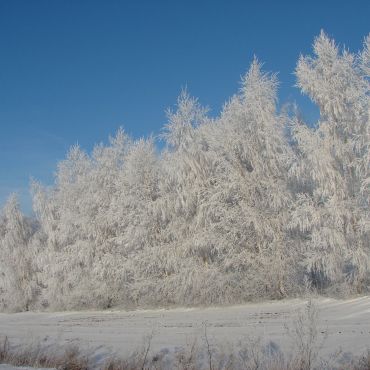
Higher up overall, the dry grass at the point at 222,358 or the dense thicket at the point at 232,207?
the dense thicket at the point at 232,207

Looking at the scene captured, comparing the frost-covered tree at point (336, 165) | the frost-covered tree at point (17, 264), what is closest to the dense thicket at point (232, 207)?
the frost-covered tree at point (336, 165)

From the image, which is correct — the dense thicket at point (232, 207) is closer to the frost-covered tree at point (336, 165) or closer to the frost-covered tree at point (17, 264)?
the frost-covered tree at point (336, 165)

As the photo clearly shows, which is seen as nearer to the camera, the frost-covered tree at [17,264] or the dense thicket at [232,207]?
the dense thicket at [232,207]

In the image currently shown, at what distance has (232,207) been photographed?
2461cm

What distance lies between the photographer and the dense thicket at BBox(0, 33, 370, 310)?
20953 millimetres

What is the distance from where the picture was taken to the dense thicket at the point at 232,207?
68.7 feet

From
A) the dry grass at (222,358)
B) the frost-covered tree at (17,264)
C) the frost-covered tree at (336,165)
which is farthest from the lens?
the frost-covered tree at (17,264)

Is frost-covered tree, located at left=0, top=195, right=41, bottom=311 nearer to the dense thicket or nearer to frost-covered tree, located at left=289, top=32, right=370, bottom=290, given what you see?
the dense thicket

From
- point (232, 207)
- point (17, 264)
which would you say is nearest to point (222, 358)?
point (232, 207)

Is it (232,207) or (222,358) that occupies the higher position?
(232,207)

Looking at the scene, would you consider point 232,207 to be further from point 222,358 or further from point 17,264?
point 17,264

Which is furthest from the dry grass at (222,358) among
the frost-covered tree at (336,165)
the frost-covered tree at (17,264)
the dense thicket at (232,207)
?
the frost-covered tree at (17,264)

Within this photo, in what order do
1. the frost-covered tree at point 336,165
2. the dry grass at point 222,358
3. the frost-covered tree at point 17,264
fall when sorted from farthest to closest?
the frost-covered tree at point 17,264 < the frost-covered tree at point 336,165 < the dry grass at point 222,358

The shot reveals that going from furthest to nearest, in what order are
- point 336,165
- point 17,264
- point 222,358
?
1. point 17,264
2. point 336,165
3. point 222,358
